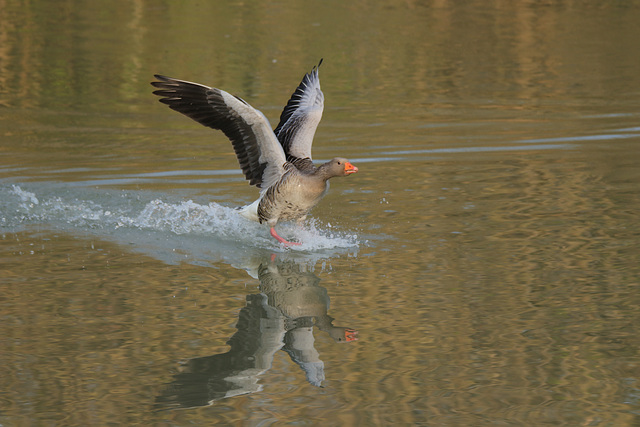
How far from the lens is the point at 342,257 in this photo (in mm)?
7793

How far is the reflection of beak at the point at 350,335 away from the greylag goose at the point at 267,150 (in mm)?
2376

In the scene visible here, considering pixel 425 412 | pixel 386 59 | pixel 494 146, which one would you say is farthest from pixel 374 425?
pixel 386 59

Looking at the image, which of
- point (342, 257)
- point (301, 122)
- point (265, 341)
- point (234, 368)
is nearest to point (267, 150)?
point (301, 122)

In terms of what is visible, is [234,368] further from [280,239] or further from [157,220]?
[157,220]

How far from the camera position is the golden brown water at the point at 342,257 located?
505cm

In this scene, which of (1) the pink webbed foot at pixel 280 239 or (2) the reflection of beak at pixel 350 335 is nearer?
(2) the reflection of beak at pixel 350 335

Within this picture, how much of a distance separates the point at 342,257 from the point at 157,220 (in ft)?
6.83

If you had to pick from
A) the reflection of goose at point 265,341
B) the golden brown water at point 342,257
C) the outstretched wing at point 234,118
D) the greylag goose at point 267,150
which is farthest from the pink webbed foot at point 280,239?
the reflection of goose at point 265,341

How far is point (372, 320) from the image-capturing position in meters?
6.18

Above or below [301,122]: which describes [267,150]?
below

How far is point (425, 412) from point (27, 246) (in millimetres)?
4571

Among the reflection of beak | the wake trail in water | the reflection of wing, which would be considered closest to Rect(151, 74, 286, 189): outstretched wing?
the wake trail in water

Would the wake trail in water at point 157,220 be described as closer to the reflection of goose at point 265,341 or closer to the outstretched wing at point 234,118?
the outstretched wing at point 234,118

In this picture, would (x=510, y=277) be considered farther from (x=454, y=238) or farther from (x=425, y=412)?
(x=425, y=412)
